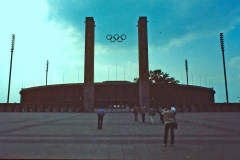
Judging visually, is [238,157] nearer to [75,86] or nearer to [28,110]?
[28,110]

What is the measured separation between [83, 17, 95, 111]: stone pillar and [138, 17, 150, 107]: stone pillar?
1244cm

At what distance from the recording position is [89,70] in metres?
44.8

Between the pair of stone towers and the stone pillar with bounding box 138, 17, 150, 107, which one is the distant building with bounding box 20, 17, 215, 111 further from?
the stone pillar with bounding box 138, 17, 150, 107

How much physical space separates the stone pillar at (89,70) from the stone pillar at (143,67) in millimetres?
12438

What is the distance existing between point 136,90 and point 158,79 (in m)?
10.9

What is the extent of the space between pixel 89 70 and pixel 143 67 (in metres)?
13.9

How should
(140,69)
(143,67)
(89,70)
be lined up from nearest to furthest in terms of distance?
(143,67) → (140,69) → (89,70)

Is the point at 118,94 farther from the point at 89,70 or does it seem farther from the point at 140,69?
the point at 140,69

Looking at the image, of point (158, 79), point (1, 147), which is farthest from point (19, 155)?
point (158, 79)

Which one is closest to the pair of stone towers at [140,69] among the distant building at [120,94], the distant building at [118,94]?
the distant building at [118,94]

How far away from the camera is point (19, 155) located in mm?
5719

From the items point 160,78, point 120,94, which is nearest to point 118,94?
point 120,94

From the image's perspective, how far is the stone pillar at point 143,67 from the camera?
4272 centimetres

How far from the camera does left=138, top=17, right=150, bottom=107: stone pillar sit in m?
42.7
